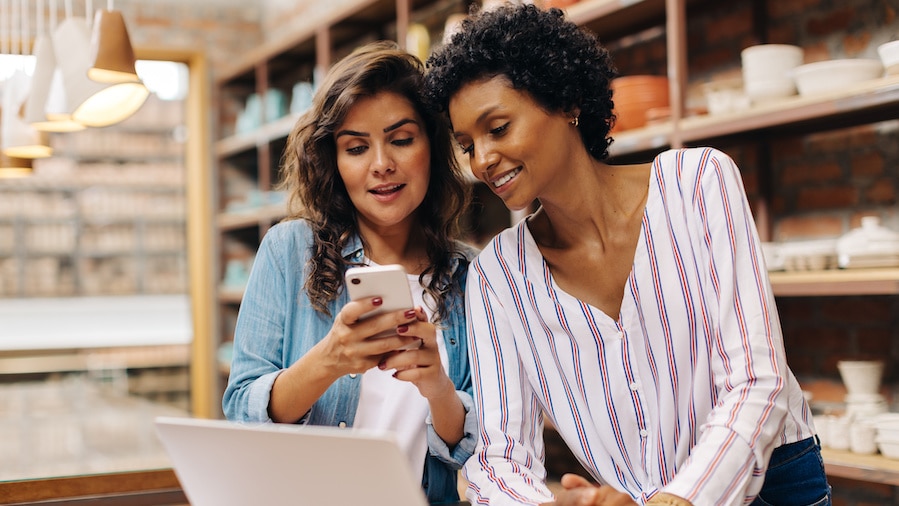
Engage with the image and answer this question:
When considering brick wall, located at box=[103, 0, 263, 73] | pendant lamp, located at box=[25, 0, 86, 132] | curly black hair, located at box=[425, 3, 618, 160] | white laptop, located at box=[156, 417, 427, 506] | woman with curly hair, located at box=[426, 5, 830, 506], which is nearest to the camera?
white laptop, located at box=[156, 417, 427, 506]

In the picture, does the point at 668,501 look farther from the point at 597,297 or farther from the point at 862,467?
the point at 862,467

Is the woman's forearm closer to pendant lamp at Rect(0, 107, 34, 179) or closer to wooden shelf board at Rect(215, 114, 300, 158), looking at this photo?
pendant lamp at Rect(0, 107, 34, 179)

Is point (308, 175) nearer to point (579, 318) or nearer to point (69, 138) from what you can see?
point (579, 318)

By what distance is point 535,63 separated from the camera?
4.33 ft

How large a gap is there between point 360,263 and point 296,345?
18cm

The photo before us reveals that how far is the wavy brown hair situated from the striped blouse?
0.21 m

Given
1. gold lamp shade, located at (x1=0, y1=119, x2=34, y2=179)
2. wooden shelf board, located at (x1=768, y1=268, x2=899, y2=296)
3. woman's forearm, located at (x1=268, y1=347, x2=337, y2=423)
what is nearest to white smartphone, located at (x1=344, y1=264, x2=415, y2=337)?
woman's forearm, located at (x1=268, y1=347, x2=337, y2=423)

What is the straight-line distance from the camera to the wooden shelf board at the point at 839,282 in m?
1.90

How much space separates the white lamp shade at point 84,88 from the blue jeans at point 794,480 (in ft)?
5.92

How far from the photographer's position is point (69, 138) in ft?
22.7

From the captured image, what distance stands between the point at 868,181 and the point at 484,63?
4.79ft

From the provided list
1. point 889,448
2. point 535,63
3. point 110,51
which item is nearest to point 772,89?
point 889,448

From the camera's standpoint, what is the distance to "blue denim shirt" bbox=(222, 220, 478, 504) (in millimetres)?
1414

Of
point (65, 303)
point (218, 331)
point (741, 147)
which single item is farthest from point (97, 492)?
point (65, 303)
